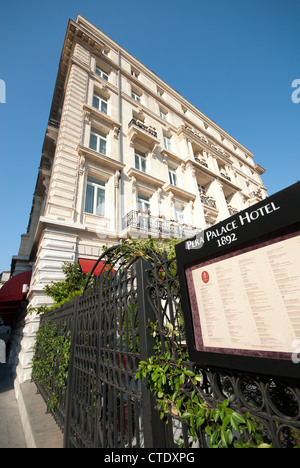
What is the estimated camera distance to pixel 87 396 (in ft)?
8.68

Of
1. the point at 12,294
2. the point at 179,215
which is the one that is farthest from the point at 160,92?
the point at 12,294

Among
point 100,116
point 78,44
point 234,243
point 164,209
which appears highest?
point 78,44

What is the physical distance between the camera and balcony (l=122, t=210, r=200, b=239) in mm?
9516

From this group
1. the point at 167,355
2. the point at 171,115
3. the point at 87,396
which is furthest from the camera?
the point at 171,115

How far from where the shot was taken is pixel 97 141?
37.1ft

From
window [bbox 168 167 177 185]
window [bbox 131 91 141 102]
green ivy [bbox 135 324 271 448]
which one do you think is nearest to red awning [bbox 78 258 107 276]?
green ivy [bbox 135 324 271 448]

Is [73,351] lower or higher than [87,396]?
higher

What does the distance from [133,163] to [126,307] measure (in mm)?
11600

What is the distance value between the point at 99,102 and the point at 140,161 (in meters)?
4.61

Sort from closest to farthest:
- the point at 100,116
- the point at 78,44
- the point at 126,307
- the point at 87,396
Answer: the point at 126,307
the point at 87,396
the point at 100,116
the point at 78,44

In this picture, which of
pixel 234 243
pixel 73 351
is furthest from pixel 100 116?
pixel 234 243

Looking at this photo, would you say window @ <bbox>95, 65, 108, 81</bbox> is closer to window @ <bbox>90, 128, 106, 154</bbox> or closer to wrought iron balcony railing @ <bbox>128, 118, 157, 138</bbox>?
wrought iron balcony railing @ <bbox>128, 118, 157, 138</bbox>

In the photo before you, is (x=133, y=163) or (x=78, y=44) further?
(x=78, y=44)
